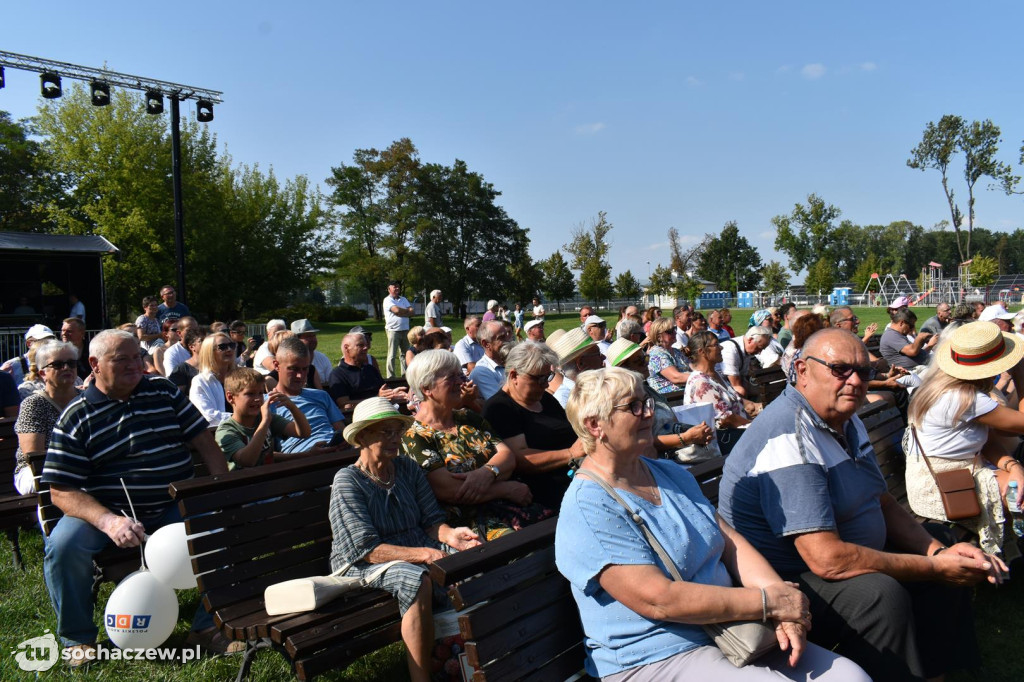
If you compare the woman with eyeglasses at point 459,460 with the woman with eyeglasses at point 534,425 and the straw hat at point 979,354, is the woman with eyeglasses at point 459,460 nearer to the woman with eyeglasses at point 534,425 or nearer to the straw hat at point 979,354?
the woman with eyeglasses at point 534,425

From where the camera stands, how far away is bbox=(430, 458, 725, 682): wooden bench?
216cm

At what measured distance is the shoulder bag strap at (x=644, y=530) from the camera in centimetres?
226

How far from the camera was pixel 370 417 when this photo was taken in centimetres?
320

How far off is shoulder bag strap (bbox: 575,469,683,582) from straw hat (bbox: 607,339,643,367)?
225 cm

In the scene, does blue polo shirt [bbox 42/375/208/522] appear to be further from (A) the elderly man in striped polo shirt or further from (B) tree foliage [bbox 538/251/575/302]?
(B) tree foliage [bbox 538/251/575/302]

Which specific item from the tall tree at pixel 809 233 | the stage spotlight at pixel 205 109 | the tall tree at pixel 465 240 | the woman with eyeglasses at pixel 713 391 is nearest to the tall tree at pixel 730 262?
the tall tree at pixel 809 233

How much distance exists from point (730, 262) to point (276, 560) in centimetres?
9332

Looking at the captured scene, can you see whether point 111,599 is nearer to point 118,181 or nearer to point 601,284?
point 118,181

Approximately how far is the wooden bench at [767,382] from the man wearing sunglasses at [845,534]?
4954 mm

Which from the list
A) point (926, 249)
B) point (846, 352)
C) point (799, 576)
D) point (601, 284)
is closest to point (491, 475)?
point (799, 576)

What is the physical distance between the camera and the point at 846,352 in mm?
2852

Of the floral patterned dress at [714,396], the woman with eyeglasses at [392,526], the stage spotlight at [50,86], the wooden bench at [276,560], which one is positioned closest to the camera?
the wooden bench at [276,560]

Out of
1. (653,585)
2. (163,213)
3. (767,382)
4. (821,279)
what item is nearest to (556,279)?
(821,279)

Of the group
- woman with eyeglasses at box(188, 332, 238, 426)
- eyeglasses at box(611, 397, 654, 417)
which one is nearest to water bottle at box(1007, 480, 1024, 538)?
eyeglasses at box(611, 397, 654, 417)
